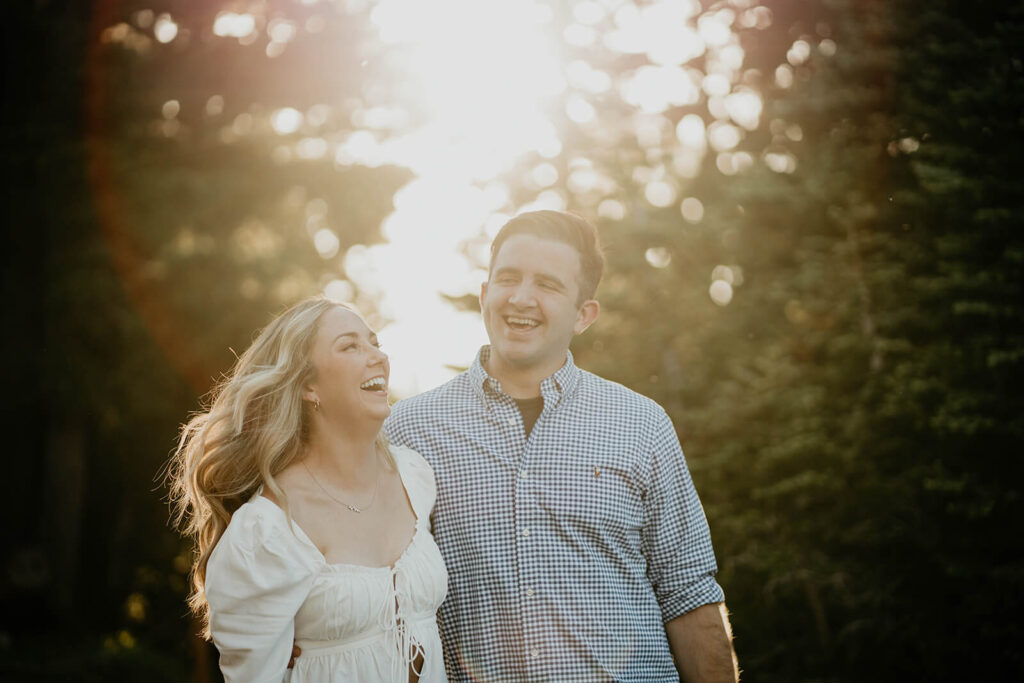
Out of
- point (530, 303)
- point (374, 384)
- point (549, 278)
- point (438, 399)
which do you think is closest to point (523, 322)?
point (530, 303)

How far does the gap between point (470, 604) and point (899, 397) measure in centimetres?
677

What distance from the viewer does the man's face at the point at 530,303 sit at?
3.55 meters

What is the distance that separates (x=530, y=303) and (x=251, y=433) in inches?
44.0

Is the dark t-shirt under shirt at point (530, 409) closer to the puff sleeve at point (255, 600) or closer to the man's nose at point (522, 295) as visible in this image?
the man's nose at point (522, 295)

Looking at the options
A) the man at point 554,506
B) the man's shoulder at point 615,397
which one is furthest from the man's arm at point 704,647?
the man's shoulder at point 615,397

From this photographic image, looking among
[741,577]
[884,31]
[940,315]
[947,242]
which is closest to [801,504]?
[741,577]

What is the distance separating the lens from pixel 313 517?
302cm

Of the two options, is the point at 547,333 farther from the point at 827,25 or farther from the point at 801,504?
the point at 827,25

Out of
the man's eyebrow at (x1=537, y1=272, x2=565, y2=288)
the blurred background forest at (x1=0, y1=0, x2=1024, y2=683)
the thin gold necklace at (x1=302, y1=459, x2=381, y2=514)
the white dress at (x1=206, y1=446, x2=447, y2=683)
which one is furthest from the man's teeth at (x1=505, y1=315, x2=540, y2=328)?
the blurred background forest at (x1=0, y1=0, x2=1024, y2=683)

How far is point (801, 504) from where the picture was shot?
952 cm

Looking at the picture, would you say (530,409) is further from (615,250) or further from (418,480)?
(615,250)

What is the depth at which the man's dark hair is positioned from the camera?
3695mm

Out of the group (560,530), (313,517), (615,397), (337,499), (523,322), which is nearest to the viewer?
(313,517)

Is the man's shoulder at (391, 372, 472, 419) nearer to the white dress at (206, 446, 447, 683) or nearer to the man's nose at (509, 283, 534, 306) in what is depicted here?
the man's nose at (509, 283, 534, 306)
